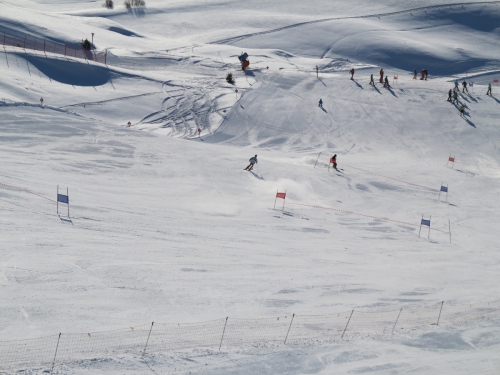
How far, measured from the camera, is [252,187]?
84.8 ft

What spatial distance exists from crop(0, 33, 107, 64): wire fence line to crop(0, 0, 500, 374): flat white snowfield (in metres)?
0.94

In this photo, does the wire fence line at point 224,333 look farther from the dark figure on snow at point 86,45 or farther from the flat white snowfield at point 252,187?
the dark figure on snow at point 86,45

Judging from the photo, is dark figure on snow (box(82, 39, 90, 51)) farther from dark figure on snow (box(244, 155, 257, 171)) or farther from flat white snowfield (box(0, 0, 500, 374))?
dark figure on snow (box(244, 155, 257, 171))

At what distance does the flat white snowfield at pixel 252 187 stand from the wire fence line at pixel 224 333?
35 cm

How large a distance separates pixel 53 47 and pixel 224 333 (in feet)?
102

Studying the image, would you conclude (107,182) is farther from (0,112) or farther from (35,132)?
(0,112)

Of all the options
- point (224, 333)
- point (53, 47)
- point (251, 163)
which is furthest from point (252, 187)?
point (53, 47)

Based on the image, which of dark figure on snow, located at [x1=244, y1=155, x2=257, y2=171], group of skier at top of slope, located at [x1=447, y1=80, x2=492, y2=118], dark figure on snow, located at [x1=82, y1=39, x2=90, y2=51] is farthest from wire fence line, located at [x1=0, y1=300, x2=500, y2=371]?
dark figure on snow, located at [x1=82, y1=39, x2=90, y2=51]

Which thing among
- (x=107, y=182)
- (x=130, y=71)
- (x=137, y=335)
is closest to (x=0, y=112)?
(x=107, y=182)

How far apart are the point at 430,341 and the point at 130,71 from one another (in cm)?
2781

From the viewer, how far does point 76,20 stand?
51156 millimetres

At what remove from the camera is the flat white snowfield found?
583 inches

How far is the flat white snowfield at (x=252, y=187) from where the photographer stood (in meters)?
14.8

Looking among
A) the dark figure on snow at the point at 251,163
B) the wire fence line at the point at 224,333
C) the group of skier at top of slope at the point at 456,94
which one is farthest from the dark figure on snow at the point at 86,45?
the wire fence line at the point at 224,333
